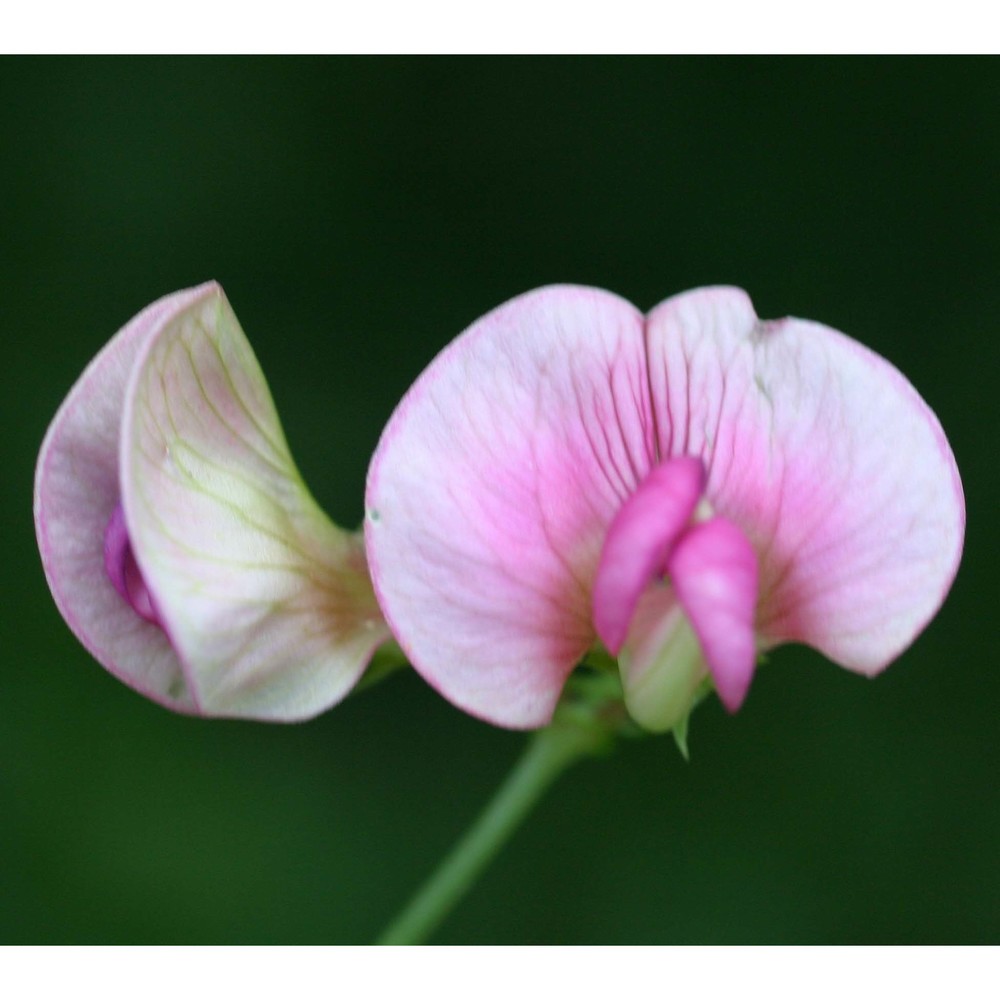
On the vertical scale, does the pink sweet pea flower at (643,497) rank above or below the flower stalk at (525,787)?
above

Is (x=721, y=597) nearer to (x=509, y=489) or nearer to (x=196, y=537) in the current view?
(x=509, y=489)

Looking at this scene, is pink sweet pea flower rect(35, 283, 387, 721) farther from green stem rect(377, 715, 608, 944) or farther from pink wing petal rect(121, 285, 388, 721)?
green stem rect(377, 715, 608, 944)

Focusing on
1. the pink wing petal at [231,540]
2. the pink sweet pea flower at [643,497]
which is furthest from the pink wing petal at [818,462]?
the pink wing petal at [231,540]

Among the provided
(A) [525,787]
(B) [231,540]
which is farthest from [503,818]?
(B) [231,540]

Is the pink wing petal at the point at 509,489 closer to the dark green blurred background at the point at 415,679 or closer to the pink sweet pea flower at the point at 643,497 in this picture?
the pink sweet pea flower at the point at 643,497

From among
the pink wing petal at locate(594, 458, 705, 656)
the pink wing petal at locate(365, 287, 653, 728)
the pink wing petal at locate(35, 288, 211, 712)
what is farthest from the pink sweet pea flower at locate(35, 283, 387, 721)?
the pink wing petal at locate(594, 458, 705, 656)

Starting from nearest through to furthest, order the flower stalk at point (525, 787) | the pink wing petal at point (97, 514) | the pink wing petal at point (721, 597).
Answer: the pink wing petal at point (721, 597)
the pink wing petal at point (97, 514)
the flower stalk at point (525, 787)

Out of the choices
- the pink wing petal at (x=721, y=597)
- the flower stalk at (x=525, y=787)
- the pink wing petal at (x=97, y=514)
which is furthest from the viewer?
the flower stalk at (x=525, y=787)
